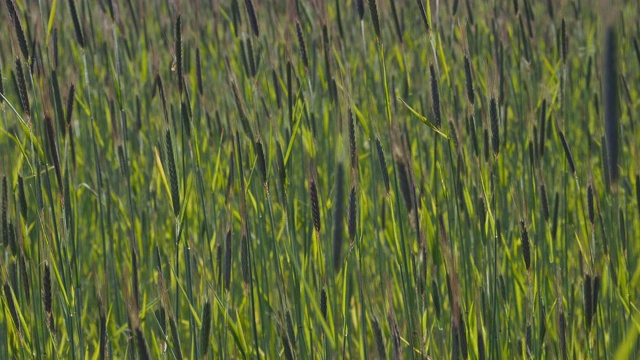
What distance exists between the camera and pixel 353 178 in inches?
35.2

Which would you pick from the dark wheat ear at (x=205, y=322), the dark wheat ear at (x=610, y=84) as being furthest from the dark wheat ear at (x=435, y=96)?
the dark wheat ear at (x=610, y=84)

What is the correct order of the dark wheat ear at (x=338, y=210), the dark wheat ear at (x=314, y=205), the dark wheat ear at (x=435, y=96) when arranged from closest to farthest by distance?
the dark wheat ear at (x=338, y=210) → the dark wheat ear at (x=314, y=205) → the dark wheat ear at (x=435, y=96)

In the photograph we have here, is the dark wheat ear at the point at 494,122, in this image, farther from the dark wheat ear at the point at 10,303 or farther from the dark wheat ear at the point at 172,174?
the dark wheat ear at the point at 10,303

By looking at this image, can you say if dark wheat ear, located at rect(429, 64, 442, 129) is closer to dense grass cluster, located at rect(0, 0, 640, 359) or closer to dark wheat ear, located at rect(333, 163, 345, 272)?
dense grass cluster, located at rect(0, 0, 640, 359)

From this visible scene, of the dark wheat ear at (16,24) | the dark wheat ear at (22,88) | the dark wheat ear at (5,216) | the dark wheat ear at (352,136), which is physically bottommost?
the dark wheat ear at (5,216)

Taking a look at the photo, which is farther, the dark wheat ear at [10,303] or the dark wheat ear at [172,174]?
the dark wheat ear at [10,303]

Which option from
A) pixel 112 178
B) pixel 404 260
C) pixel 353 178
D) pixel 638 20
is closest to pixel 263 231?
pixel 404 260

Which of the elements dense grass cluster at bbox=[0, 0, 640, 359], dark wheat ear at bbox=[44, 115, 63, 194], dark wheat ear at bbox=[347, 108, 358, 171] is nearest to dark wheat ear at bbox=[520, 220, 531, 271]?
dense grass cluster at bbox=[0, 0, 640, 359]

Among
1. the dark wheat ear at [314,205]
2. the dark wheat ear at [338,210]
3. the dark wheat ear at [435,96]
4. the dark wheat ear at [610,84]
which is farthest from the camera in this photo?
the dark wheat ear at [435,96]

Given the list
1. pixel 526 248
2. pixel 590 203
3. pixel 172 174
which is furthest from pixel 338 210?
pixel 590 203

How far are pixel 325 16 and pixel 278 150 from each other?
22 cm

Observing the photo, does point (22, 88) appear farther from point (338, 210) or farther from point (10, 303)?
point (338, 210)

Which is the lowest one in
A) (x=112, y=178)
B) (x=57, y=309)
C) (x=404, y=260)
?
(x=57, y=309)

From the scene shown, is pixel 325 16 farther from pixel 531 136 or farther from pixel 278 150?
pixel 531 136
